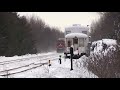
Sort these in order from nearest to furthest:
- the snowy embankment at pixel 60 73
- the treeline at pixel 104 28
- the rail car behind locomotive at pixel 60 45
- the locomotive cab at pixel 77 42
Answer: the snowy embankment at pixel 60 73
the treeline at pixel 104 28
the locomotive cab at pixel 77 42
the rail car behind locomotive at pixel 60 45

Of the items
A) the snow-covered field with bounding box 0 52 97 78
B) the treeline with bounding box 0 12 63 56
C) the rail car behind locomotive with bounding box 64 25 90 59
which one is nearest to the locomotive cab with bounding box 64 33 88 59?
the rail car behind locomotive with bounding box 64 25 90 59

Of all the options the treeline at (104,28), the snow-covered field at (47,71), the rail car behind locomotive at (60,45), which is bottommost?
the snow-covered field at (47,71)

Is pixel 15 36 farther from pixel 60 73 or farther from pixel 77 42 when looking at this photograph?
pixel 60 73

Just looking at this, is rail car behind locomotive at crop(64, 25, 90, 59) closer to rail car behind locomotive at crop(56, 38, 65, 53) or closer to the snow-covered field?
the snow-covered field

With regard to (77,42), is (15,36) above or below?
above

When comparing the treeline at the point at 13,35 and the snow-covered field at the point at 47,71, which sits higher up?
the treeline at the point at 13,35

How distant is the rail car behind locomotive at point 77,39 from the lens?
83.6 feet

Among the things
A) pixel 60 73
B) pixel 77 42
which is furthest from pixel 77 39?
pixel 60 73

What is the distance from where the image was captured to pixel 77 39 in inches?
1013

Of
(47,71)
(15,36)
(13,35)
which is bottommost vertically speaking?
(47,71)

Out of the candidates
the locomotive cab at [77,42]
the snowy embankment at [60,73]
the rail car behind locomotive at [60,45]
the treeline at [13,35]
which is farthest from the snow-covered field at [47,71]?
the rail car behind locomotive at [60,45]

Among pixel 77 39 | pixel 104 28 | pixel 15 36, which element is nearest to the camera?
pixel 104 28

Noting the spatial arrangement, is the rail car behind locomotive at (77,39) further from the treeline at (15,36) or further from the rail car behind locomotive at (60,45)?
the rail car behind locomotive at (60,45)

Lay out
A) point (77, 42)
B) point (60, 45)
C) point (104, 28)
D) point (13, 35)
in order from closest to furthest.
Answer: point (104, 28)
point (77, 42)
point (13, 35)
point (60, 45)
